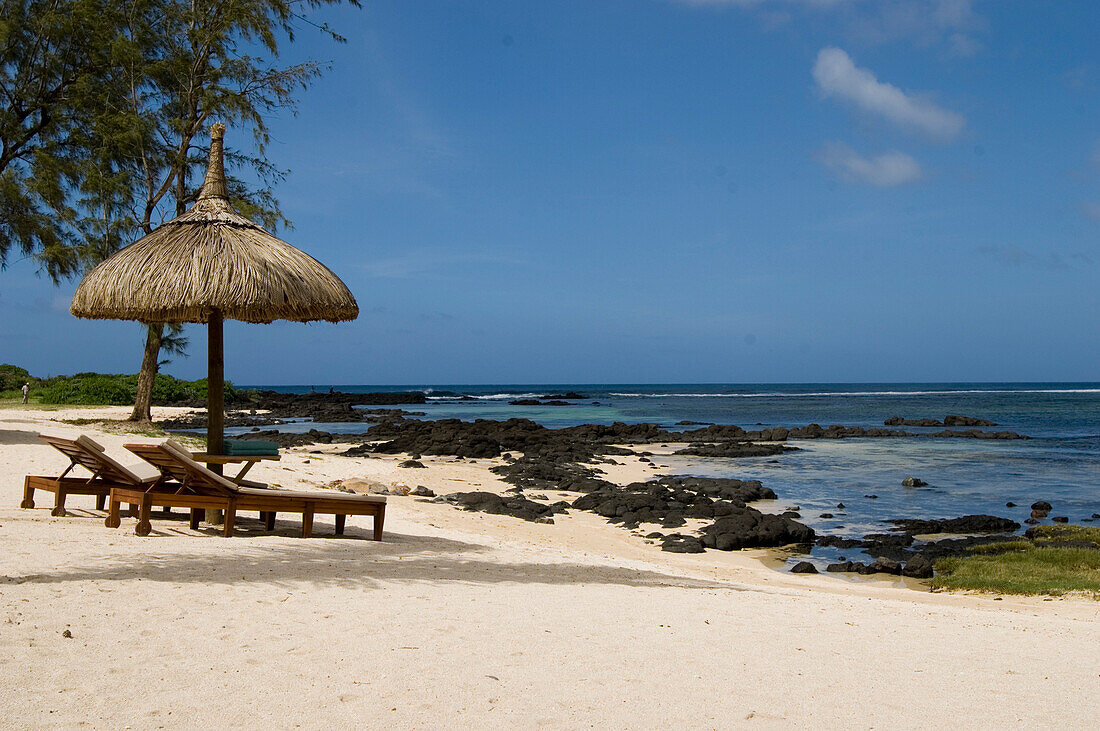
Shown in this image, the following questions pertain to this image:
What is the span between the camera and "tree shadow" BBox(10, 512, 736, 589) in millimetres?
6164

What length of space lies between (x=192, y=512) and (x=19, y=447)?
22.7 feet

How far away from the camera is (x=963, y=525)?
1392 cm

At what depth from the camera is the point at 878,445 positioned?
31906 millimetres

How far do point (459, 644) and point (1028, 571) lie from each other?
885 cm

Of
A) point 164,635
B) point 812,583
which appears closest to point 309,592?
point 164,635

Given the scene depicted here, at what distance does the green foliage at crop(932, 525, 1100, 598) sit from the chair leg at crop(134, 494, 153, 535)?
8.68 metres

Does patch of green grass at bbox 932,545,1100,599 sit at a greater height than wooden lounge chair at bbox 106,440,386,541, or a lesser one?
lesser

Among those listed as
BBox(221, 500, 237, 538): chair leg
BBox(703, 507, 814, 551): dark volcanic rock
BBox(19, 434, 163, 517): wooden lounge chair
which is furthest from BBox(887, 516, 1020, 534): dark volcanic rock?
BBox(19, 434, 163, 517): wooden lounge chair

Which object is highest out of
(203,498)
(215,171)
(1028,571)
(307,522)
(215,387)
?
(215,171)

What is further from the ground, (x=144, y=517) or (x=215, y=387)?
(x=215, y=387)

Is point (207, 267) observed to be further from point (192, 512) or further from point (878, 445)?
point (878, 445)

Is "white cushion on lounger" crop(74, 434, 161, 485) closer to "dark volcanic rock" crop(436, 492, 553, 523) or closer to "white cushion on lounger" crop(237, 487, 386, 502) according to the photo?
"white cushion on lounger" crop(237, 487, 386, 502)

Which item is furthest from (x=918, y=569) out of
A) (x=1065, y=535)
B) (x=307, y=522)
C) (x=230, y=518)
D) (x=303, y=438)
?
(x=303, y=438)

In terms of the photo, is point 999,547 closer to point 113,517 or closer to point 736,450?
point 113,517
